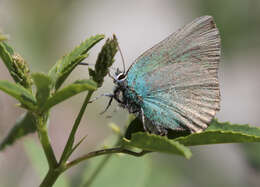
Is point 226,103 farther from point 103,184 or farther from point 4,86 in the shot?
point 4,86

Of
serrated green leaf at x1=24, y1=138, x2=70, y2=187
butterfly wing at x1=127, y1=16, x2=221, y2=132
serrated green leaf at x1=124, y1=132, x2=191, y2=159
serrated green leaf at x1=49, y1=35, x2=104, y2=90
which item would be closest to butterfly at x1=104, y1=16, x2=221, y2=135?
butterfly wing at x1=127, y1=16, x2=221, y2=132

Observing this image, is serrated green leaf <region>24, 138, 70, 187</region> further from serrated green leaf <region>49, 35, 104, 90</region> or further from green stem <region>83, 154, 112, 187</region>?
serrated green leaf <region>49, 35, 104, 90</region>

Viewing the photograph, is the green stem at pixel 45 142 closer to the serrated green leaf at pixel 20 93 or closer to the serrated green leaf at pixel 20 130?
the serrated green leaf at pixel 20 93

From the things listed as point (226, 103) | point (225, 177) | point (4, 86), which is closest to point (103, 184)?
point (4, 86)

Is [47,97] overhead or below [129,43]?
overhead

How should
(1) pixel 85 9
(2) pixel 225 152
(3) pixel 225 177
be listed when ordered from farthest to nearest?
(1) pixel 85 9 → (2) pixel 225 152 → (3) pixel 225 177

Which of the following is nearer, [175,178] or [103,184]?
[103,184]

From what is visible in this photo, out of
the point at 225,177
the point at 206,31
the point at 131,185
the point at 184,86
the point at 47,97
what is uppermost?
the point at 47,97

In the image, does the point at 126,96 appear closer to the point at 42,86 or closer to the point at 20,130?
the point at 20,130
